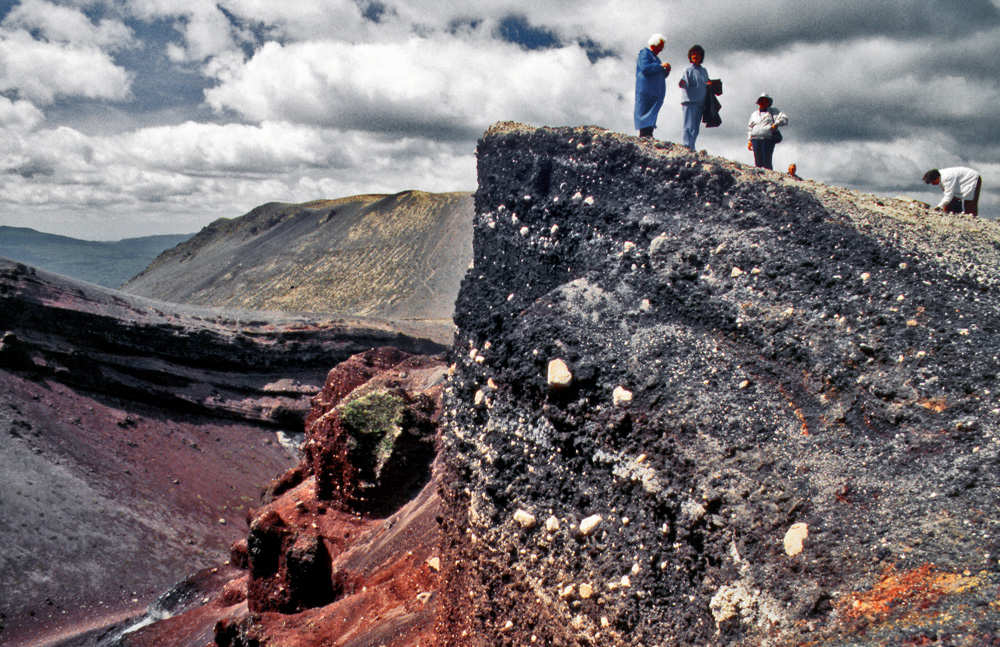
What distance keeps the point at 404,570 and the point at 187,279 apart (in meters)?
51.3

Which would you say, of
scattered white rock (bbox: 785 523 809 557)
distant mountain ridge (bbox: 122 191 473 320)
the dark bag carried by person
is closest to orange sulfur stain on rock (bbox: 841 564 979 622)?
scattered white rock (bbox: 785 523 809 557)

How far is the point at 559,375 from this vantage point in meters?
2.75

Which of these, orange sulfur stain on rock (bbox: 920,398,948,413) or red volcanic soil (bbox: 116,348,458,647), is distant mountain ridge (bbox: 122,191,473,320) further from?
orange sulfur stain on rock (bbox: 920,398,948,413)

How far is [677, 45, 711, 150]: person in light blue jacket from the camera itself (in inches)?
230

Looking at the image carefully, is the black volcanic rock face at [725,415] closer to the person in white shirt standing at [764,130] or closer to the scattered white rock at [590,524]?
the scattered white rock at [590,524]

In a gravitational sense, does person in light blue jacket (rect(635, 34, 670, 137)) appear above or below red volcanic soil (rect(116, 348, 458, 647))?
above

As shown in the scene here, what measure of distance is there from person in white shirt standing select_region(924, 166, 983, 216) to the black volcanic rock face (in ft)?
8.05

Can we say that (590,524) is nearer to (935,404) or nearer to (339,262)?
(935,404)

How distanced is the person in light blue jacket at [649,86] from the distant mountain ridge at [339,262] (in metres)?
27.4

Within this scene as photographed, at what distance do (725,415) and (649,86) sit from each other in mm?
4280

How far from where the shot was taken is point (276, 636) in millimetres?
5273

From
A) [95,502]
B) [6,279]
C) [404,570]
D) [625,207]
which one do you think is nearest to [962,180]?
[625,207]

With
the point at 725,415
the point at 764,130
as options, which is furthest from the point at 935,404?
the point at 764,130

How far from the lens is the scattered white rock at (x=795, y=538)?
195cm
